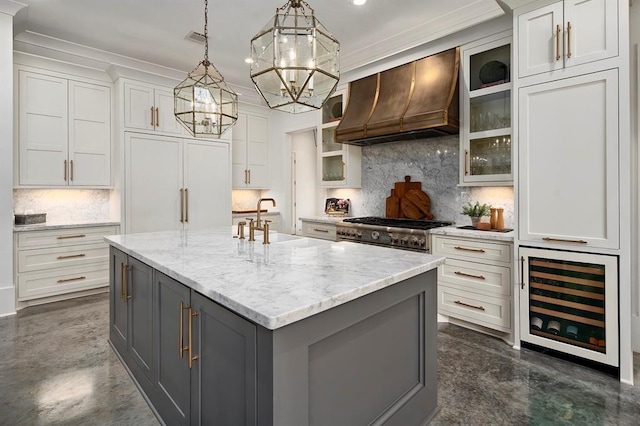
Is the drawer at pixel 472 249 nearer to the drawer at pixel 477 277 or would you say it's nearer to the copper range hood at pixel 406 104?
the drawer at pixel 477 277

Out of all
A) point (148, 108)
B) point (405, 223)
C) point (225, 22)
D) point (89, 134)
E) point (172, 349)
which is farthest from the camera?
point (148, 108)

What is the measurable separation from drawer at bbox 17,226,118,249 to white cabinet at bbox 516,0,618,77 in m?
4.76

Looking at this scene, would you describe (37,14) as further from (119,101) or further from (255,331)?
(255,331)

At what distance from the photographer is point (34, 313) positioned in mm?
3664

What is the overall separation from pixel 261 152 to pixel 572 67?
4677 millimetres

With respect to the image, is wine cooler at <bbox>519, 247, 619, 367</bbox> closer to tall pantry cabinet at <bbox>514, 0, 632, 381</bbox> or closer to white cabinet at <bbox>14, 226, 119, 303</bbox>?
tall pantry cabinet at <bbox>514, 0, 632, 381</bbox>

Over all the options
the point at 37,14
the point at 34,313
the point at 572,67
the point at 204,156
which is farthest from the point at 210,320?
the point at 204,156

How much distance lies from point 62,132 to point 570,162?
204 inches

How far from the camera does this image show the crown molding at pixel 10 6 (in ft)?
10.5

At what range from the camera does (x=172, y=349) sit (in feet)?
5.67

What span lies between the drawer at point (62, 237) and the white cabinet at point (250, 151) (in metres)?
2.14

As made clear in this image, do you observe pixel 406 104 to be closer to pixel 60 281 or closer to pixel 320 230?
pixel 320 230

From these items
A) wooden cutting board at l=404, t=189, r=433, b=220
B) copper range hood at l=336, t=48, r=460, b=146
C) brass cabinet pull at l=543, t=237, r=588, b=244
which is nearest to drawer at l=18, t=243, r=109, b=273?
copper range hood at l=336, t=48, r=460, b=146

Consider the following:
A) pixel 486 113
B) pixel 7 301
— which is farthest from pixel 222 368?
pixel 7 301
